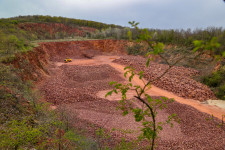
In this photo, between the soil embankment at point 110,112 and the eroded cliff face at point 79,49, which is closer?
the soil embankment at point 110,112

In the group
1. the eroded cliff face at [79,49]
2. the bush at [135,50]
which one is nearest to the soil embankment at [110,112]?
the eroded cliff face at [79,49]

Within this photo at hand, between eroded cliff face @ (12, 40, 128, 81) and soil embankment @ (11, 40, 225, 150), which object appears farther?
eroded cliff face @ (12, 40, 128, 81)

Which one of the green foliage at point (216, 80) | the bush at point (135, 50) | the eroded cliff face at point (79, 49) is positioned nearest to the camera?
the green foliage at point (216, 80)

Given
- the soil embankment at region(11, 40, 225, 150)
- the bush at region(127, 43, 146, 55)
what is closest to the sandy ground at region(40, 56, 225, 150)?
the soil embankment at region(11, 40, 225, 150)

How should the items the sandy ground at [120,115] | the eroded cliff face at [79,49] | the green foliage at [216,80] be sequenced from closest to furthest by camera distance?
the sandy ground at [120,115] → the green foliage at [216,80] → the eroded cliff face at [79,49]

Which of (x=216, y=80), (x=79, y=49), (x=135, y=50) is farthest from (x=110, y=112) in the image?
(x=79, y=49)

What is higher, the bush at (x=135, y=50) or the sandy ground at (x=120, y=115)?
the bush at (x=135, y=50)

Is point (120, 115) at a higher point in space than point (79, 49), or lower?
lower

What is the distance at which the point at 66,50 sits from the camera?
68.0 ft

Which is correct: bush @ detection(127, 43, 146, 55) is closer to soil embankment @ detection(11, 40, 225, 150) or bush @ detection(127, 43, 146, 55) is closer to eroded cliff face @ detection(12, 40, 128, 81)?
eroded cliff face @ detection(12, 40, 128, 81)

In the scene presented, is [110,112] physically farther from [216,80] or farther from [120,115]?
[216,80]

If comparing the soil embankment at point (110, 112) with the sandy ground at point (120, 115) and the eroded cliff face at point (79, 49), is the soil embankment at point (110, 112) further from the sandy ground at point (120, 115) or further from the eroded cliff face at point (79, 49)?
the eroded cliff face at point (79, 49)

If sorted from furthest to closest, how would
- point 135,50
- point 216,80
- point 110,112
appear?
1. point 135,50
2. point 216,80
3. point 110,112

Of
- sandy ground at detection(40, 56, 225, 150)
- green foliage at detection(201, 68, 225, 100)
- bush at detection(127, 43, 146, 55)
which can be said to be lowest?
sandy ground at detection(40, 56, 225, 150)
